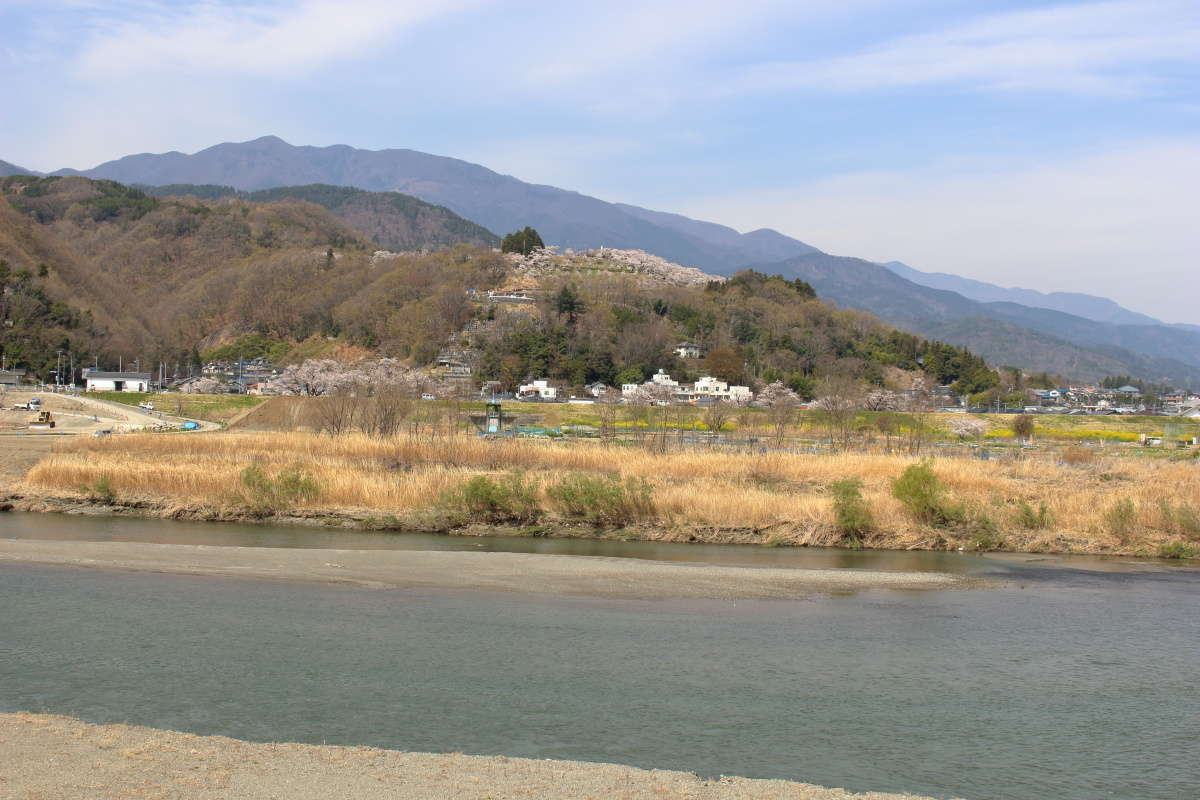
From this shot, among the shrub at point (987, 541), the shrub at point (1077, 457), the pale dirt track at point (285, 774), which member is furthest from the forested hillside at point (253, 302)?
the pale dirt track at point (285, 774)

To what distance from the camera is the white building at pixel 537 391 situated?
105500 millimetres

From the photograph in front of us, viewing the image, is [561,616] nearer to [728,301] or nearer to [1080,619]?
[1080,619]

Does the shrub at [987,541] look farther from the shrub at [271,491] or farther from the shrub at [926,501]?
the shrub at [271,491]

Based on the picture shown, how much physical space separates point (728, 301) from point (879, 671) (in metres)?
137

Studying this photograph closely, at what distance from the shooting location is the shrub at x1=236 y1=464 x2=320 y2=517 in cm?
2933

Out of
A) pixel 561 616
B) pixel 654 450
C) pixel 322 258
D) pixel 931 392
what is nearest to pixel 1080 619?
pixel 561 616

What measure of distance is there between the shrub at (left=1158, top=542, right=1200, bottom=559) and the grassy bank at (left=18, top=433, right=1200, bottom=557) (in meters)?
0.04

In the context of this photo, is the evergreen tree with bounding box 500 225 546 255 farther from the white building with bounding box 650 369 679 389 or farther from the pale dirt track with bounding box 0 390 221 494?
the pale dirt track with bounding box 0 390 221 494

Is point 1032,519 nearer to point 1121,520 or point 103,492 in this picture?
point 1121,520

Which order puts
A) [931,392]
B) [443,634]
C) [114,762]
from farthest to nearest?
1. [931,392]
2. [443,634]
3. [114,762]

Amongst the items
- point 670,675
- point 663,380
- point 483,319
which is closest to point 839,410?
point 663,380

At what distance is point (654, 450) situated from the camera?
42.9 m

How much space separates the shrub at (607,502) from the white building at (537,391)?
76438mm

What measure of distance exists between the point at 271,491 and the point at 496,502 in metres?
7.17
